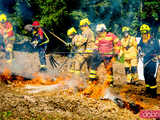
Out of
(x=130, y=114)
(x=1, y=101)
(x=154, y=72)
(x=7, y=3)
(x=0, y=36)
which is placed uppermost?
(x=7, y=3)

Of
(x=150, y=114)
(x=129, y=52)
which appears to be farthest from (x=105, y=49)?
(x=150, y=114)

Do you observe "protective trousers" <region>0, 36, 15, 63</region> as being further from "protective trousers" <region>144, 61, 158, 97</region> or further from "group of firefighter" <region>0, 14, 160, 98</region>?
"protective trousers" <region>144, 61, 158, 97</region>

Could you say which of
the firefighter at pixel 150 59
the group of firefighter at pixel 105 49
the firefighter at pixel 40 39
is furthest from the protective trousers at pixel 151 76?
the firefighter at pixel 40 39

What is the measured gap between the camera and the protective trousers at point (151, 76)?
637cm

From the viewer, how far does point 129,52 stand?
761 cm

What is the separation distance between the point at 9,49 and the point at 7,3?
452cm

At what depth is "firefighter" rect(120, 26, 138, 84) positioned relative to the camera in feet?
24.8

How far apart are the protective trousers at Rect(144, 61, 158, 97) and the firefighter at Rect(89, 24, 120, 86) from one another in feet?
4.14

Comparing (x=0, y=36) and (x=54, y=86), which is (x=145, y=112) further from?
(x=0, y=36)

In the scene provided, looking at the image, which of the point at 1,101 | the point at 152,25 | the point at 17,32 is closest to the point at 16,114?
the point at 1,101

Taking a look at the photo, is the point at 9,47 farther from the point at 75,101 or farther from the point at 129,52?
the point at 75,101

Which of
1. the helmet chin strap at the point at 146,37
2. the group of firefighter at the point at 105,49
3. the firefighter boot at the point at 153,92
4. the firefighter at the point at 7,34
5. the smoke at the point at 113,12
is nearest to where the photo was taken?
the firefighter boot at the point at 153,92

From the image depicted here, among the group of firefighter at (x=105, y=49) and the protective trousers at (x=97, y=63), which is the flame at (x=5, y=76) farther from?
the protective trousers at (x=97, y=63)

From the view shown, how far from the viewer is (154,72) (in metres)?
6.36
